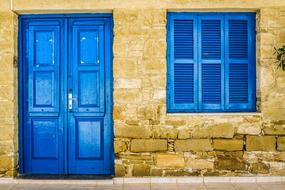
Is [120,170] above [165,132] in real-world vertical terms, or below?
below

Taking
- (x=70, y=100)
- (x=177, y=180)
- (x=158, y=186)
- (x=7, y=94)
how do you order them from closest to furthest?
(x=158, y=186) < (x=177, y=180) < (x=7, y=94) < (x=70, y=100)

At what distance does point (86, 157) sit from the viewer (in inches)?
250

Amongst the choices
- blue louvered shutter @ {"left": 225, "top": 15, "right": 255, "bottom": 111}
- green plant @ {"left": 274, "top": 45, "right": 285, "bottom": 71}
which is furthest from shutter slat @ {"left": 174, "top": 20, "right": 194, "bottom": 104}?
green plant @ {"left": 274, "top": 45, "right": 285, "bottom": 71}

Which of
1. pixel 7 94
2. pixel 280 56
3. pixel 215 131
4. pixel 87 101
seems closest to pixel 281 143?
pixel 215 131

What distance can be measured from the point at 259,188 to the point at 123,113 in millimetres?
2195

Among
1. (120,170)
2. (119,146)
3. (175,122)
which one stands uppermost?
(175,122)

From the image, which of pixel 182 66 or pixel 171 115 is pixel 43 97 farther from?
pixel 182 66

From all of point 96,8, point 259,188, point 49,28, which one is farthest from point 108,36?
point 259,188

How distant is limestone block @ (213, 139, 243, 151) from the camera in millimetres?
6109

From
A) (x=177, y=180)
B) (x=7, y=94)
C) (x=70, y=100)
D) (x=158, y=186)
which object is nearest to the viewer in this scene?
(x=158, y=186)

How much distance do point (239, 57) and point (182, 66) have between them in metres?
0.87

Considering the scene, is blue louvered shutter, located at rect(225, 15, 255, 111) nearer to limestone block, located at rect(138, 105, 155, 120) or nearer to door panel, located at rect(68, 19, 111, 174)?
limestone block, located at rect(138, 105, 155, 120)

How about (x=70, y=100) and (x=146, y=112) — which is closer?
(x=146, y=112)

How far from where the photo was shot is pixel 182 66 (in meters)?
6.25
